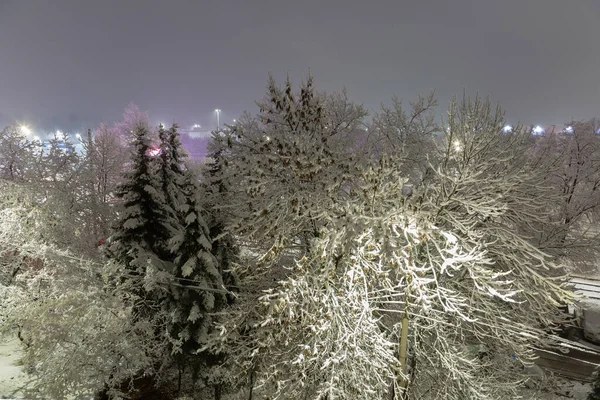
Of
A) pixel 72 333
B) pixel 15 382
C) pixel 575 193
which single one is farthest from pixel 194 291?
pixel 575 193

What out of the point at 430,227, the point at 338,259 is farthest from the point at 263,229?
the point at 430,227

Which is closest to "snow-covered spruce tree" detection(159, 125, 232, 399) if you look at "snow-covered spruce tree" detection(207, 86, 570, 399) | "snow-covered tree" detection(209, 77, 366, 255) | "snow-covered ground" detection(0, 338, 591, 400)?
"snow-covered tree" detection(209, 77, 366, 255)

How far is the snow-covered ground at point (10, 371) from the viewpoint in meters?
10.8

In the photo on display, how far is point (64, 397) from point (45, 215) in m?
6.97

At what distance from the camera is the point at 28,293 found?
37.5 feet

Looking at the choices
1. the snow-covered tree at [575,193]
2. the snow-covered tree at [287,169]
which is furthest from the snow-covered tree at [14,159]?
the snow-covered tree at [575,193]

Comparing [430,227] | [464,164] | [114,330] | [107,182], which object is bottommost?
[114,330]

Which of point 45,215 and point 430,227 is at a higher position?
point 45,215

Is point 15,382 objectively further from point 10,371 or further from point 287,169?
point 287,169

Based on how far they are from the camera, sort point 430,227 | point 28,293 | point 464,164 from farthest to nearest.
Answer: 1. point 28,293
2. point 464,164
3. point 430,227

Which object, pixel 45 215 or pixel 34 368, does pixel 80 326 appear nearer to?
pixel 34 368

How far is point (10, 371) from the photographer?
12102mm

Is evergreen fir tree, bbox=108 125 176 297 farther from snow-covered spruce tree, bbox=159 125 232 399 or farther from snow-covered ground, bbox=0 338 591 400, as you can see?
snow-covered ground, bbox=0 338 591 400

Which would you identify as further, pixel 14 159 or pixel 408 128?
pixel 14 159
